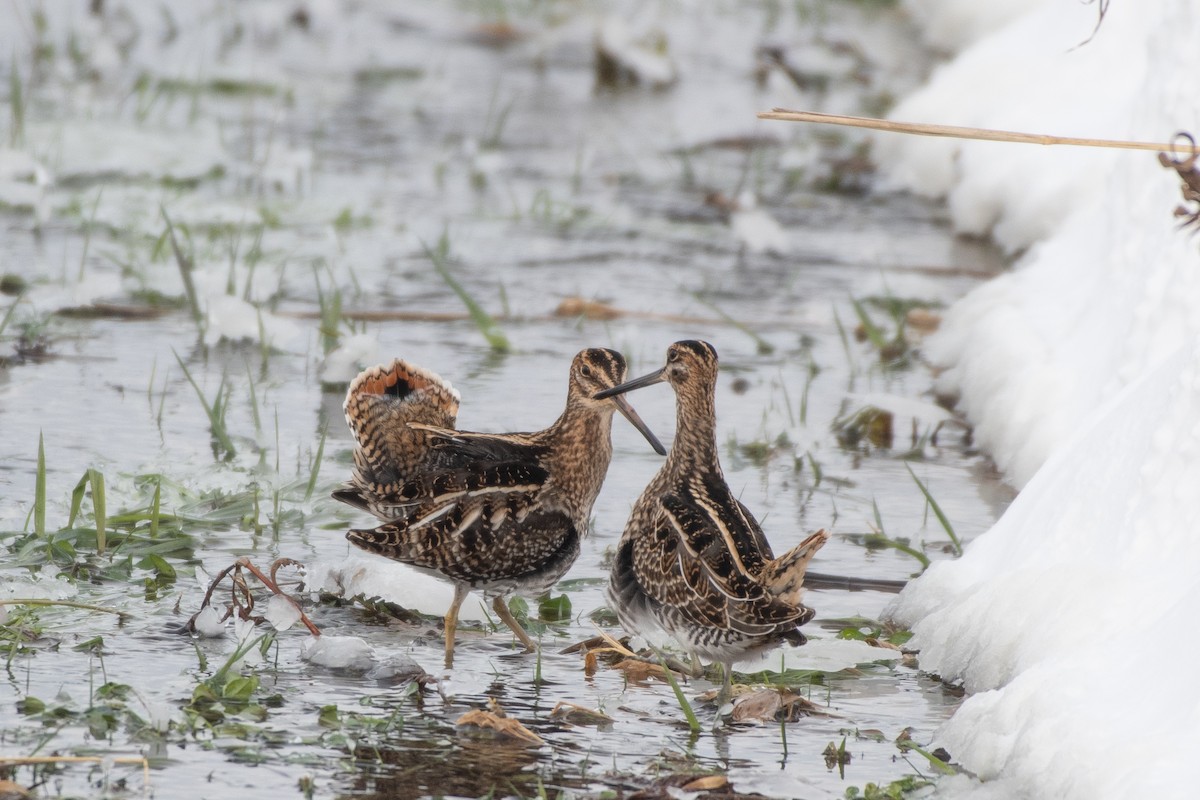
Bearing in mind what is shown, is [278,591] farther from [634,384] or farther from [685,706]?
[634,384]

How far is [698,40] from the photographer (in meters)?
17.2

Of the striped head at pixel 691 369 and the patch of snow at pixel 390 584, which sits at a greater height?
the striped head at pixel 691 369

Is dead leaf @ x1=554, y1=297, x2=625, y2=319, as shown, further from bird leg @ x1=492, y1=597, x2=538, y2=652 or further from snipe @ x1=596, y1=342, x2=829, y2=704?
bird leg @ x1=492, y1=597, x2=538, y2=652

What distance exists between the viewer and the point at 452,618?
507 centimetres

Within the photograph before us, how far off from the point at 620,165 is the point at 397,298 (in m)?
3.91

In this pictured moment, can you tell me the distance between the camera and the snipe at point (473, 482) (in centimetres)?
519

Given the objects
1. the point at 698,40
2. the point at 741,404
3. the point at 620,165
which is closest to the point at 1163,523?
the point at 741,404

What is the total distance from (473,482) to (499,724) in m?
1.19

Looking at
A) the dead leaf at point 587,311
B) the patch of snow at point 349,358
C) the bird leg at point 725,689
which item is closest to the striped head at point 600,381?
the bird leg at point 725,689

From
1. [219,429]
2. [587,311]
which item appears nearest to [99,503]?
[219,429]

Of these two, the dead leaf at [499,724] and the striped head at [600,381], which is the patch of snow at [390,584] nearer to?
the striped head at [600,381]

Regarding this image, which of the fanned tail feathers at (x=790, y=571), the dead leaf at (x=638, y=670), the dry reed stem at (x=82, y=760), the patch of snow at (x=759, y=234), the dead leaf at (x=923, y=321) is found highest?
the patch of snow at (x=759, y=234)

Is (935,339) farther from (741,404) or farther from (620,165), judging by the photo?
(620,165)

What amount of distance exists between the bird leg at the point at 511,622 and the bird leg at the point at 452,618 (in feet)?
0.32
